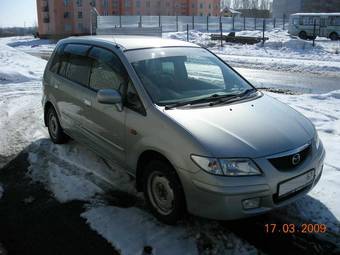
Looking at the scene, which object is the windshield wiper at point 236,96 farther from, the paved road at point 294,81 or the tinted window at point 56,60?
the paved road at point 294,81

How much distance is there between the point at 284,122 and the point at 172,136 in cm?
117

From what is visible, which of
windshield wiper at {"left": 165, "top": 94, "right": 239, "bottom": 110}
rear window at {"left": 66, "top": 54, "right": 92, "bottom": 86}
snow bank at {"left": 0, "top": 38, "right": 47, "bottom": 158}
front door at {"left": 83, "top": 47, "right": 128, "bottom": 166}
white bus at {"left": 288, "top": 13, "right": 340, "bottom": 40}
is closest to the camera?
windshield wiper at {"left": 165, "top": 94, "right": 239, "bottom": 110}

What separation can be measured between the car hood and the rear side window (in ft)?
6.00

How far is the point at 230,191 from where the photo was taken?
3375mm

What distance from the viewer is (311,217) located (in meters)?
4.07

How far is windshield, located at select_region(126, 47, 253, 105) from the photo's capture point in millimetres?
4336

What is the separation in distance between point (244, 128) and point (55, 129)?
364 centimetres

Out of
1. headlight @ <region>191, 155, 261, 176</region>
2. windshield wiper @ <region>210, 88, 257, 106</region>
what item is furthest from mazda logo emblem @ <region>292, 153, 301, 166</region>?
windshield wiper @ <region>210, 88, 257, 106</region>

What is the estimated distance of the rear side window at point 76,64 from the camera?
209 inches

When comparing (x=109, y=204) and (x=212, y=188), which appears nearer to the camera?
(x=212, y=188)

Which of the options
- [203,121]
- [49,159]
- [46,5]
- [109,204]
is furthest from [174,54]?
[46,5]

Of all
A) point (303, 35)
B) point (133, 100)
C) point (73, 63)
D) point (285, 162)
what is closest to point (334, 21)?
point (303, 35)

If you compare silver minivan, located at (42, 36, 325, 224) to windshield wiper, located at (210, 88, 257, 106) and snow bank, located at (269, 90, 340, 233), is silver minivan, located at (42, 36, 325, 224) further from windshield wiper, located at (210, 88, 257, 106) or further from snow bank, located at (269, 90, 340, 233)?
snow bank, located at (269, 90, 340, 233)

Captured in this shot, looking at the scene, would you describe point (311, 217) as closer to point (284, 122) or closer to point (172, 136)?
point (284, 122)
